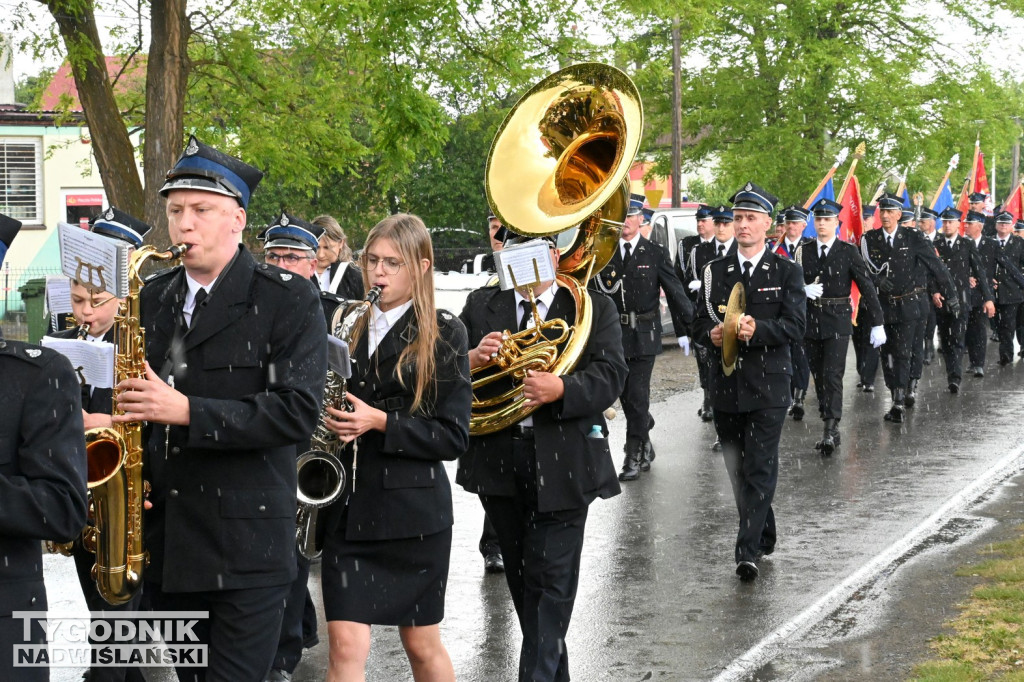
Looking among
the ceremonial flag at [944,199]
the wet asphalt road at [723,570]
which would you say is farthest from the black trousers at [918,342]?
the ceremonial flag at [944,199]

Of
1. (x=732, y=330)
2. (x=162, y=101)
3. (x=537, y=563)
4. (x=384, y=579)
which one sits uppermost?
(x=162, y=101)

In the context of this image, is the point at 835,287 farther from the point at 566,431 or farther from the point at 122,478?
the point at 122,478

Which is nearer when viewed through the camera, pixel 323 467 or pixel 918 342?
pixel 323 467

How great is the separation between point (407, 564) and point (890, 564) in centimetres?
393

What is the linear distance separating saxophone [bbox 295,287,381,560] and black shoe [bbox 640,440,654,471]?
19.9 feet

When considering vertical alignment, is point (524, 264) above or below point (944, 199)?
below

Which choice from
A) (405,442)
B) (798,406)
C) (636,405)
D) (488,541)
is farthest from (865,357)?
(405,442)

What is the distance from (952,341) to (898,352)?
6.41 ft

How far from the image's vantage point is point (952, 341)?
1528 cm

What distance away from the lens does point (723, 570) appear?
24.4 ft

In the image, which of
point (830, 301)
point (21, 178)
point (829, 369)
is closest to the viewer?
point (829, 369)

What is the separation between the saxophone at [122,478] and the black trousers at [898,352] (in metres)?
10.5

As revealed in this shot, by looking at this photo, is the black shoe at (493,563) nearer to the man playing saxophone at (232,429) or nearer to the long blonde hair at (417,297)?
the long blonde hair at (417,297)

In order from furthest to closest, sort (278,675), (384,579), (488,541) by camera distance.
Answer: (488,541) → (278,675) → (384,579)
